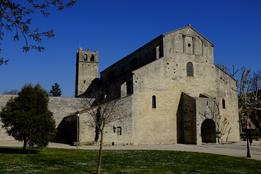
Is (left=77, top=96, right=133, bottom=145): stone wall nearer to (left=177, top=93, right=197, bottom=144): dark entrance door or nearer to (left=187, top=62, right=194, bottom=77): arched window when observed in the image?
(left=177, top=93, right=197, bottom=144): dark entrance door

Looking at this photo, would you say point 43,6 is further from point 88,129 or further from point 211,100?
point 211,100

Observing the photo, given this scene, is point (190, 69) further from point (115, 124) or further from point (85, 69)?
point (85, 69)

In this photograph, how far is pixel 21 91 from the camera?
26.7 meters

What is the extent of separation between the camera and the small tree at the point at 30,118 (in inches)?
1005

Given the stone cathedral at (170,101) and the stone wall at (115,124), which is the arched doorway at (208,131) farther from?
the stone wall at (115,124)

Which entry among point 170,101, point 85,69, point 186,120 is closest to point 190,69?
point 170,101

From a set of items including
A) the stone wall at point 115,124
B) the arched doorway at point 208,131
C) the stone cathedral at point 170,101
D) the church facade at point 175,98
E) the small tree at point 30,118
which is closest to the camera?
the small tree at point 30,118

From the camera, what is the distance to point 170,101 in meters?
43.6

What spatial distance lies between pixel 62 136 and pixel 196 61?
20.3 m

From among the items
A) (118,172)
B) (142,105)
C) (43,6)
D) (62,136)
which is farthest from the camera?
(62,136)

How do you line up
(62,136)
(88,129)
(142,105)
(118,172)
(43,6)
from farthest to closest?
(62,136) → (142,105) → (88,129) → (118,172) → (43,6)

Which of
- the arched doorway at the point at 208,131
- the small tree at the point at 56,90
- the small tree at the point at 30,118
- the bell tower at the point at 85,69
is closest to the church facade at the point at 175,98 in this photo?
the arched doorway at the point at 208,131

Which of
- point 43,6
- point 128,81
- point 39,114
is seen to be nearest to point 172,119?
point 128,81

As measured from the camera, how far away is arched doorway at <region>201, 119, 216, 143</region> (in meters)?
43.4
